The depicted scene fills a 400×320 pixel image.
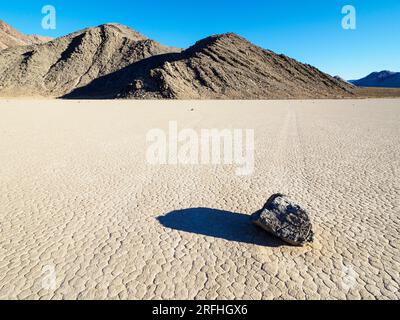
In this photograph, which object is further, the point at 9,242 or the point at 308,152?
the point at 308,152

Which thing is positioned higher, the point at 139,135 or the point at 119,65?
the point at 119,65

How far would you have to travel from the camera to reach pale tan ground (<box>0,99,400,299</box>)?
4457mm

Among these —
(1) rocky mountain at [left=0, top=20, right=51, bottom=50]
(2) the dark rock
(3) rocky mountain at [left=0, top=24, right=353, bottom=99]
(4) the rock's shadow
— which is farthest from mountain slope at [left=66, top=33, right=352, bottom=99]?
(1) rocky mountain at [left=0, top=20, right=51, bottom=50]

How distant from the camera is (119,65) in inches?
3479

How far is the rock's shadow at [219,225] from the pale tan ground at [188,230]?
3 centimetres

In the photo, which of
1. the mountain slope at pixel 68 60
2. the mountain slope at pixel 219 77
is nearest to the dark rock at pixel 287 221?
the mountain slope at pixel 219 77

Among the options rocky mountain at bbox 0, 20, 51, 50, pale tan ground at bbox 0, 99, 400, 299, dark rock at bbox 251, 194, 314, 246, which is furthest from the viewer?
rocky mountain at bbox 0, 20, 51, 50

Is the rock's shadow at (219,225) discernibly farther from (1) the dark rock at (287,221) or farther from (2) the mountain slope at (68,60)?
(2) the mountain slope at (68,60)

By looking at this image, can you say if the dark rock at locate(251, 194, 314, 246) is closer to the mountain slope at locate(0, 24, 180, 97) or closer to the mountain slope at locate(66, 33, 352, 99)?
the mountain slope at locate(66, 33, 352, 99)

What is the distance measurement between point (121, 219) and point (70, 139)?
10.2 metres

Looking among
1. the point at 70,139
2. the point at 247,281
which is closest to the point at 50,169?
the point at 70,139

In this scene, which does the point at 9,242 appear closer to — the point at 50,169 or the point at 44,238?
the point at 44,238

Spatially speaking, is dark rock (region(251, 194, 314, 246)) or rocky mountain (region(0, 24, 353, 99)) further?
rocky mountain (region(0, 24, 353, 99))

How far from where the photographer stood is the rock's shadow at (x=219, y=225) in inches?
224
